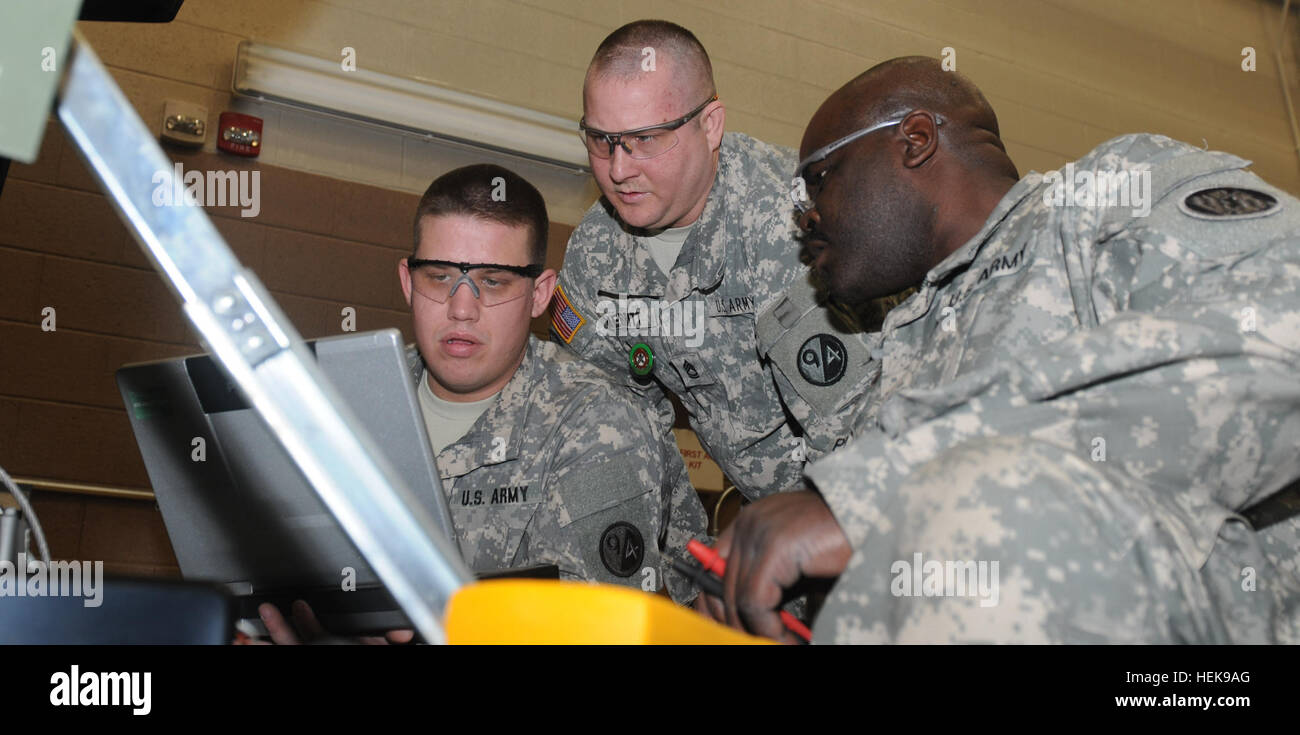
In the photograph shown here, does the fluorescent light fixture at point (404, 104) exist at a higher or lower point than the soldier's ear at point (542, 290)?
higher

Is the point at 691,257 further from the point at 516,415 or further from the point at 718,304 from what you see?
the point at 516,415

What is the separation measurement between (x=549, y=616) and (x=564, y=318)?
2128 millimetres

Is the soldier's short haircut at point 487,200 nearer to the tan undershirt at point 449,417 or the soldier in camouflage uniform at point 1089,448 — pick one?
the tan undershirt at point 449,417

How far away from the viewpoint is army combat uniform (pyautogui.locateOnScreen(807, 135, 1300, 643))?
2.59 ft

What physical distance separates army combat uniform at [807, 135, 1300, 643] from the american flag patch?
1.33 meters

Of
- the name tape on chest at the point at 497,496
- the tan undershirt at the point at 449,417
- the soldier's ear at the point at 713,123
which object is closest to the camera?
the name tape on chest at the point at 497,496

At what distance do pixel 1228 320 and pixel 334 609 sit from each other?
1011 mm

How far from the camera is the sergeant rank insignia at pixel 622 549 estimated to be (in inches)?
76.0

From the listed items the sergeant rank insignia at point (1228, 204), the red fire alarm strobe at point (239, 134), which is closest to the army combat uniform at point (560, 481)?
the sergeant rank insignia at point (1228, 204)

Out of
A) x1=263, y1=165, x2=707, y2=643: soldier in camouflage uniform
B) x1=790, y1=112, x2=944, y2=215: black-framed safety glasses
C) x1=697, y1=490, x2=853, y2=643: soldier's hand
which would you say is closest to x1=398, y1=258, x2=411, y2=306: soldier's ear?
x1=263, y1=165, x2=707, y2=643: soldier in camouflage uniform

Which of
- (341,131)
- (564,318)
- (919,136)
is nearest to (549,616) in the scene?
(919,136)
